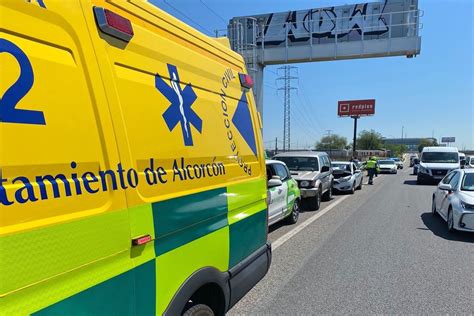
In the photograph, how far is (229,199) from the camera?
3168mm

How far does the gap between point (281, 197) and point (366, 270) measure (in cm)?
310

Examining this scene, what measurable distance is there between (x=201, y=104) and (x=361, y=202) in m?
11.7

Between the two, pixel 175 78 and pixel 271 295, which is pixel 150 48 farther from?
pixel 271 295

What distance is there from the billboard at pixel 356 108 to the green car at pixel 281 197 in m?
57.8

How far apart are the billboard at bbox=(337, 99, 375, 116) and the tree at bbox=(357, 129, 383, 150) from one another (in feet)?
159

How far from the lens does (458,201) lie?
767 centimetres

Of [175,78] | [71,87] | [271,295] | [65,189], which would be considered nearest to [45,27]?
[71,87]

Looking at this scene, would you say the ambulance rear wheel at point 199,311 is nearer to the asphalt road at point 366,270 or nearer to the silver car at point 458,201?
the asphalt road at point 366,270

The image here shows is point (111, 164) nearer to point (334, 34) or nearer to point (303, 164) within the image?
point (303, 164)

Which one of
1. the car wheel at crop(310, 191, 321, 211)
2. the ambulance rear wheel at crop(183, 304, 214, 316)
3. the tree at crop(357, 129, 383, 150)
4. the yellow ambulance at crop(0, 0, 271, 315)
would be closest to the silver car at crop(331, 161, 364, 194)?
the car wheel at crop(310, 191, 321, 211)

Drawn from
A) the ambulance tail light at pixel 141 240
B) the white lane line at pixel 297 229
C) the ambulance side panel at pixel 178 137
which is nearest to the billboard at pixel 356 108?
the white lane line at pixel 297 229

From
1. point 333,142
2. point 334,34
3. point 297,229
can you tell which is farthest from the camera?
point 333,142

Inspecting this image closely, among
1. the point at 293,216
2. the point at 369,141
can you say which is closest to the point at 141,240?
the point at 293,216

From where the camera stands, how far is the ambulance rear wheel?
2.59 meters
